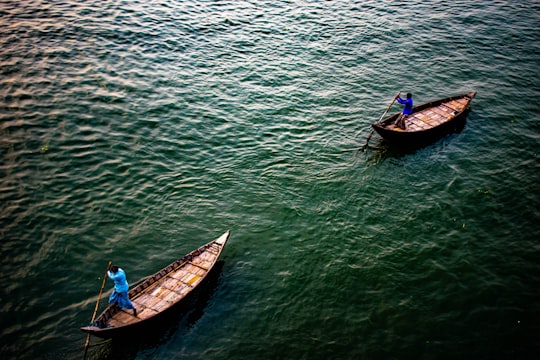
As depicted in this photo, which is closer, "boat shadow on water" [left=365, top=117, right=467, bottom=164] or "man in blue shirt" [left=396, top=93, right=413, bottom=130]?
"boat shadow on water" [left=365, top=117, right=467, bottom=164]

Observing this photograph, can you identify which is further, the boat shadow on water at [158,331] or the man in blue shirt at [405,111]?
the man in blue shirt at [405,111]

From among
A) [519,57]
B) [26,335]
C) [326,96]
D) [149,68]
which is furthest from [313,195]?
[519,57]

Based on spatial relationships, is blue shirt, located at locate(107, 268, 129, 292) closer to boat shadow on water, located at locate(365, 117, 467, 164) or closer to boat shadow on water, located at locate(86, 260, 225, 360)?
boat shadow on water, located at locate(86, 260, 225, 360)

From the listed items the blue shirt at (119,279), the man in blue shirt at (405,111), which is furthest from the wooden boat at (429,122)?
the blue shirt at (119,279)

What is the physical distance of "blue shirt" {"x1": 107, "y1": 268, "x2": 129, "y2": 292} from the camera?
37.2 feet

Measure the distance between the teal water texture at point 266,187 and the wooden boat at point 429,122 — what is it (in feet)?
2.76

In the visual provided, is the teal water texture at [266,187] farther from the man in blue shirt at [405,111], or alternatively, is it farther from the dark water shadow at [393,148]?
the man in blue shirt at [405,111]

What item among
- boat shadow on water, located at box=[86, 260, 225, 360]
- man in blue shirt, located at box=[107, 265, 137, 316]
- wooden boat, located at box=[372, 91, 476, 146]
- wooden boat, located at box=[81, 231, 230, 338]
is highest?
wooden boat, located at box=[372, 91, 476, 146]

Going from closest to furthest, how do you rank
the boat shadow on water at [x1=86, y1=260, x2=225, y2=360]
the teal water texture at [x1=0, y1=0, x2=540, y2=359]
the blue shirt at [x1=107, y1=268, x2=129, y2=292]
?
the blue shirt at [x1=107, y1=268, x2=129, y2=292] → the boat shadow on water at [x1=86, y1=260, x2=225, y2=360] → the teal water texture at [x1=0, y1=0, x2=540, y2=359]

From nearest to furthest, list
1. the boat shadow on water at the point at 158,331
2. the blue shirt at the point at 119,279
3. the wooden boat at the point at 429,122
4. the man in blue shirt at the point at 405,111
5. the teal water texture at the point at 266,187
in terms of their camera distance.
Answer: the blue shirt at the point at 119,279, the boat shadow on water at the point at 158,331, the teal water texture at the point at 266,187, the wooden boat at the point at 429,122, the man in blue shirt at the point at 405,111

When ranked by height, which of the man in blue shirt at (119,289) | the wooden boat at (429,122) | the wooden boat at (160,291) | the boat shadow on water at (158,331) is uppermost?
the wooden boat at (429,122)

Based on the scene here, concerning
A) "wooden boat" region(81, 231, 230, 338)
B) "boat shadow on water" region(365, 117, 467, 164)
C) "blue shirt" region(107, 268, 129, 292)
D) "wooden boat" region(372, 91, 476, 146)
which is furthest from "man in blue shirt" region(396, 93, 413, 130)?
"blue shirt" region(107, 268, 129, 292)

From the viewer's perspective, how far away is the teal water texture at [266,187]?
12.6 meters

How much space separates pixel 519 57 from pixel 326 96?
1747 cm
